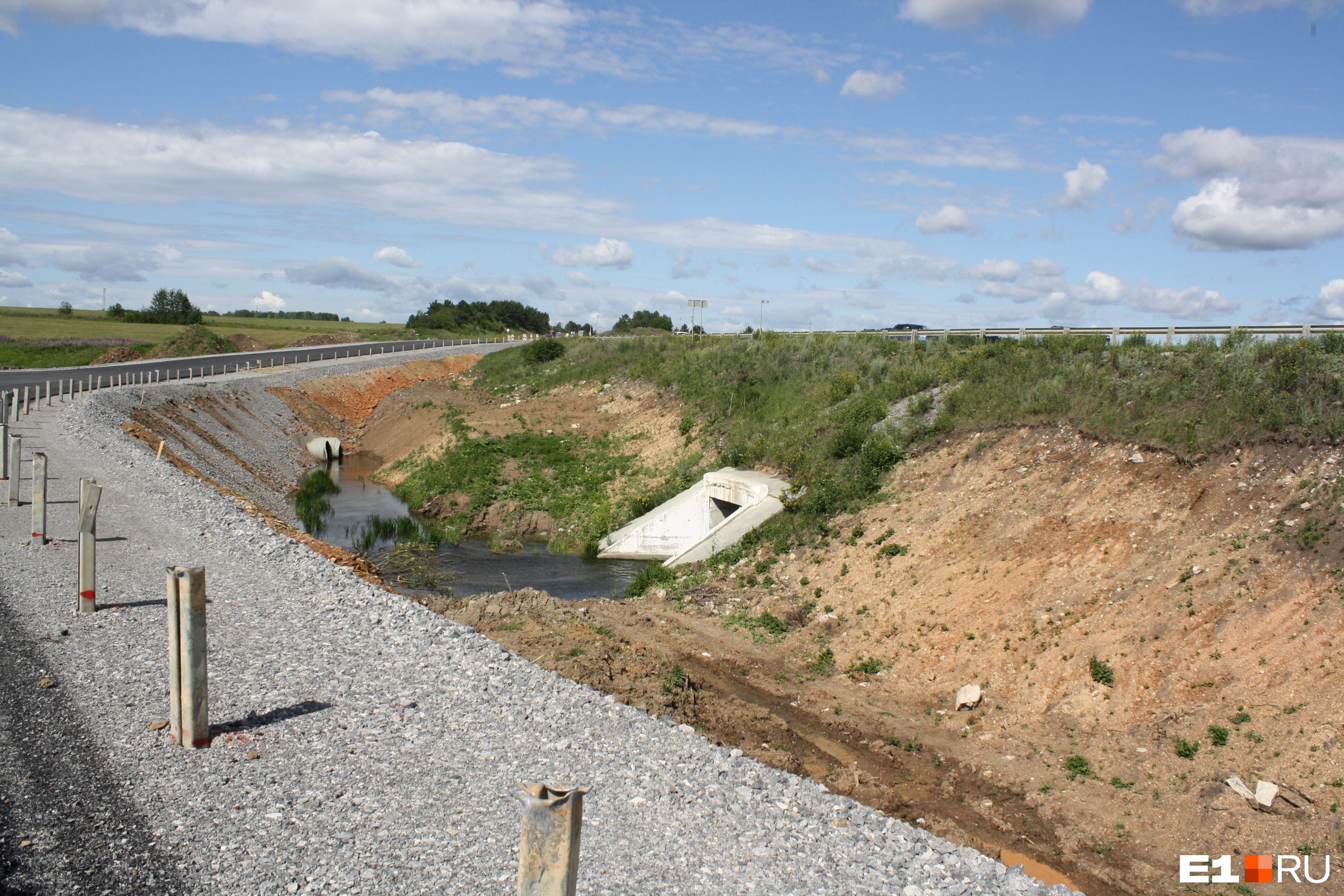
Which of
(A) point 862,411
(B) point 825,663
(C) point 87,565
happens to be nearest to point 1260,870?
(B) point 825,663

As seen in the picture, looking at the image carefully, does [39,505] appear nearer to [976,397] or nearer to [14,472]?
[14,472]

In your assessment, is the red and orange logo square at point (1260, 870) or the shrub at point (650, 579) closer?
the red and orange logo square at point (1260, 870)

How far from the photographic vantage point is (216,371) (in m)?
52.5

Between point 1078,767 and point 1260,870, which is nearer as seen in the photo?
point 1260,870

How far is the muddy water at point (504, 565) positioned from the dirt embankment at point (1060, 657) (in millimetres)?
3959

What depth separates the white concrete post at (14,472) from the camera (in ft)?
55.5

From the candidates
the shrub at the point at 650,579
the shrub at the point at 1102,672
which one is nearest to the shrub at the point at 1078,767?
the shrub at the point at 1102,672

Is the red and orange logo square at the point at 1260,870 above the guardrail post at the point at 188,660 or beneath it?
beneath

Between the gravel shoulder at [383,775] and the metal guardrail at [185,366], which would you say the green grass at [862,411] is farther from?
the metal guardrail at [185,366]

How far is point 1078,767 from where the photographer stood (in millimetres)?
11414

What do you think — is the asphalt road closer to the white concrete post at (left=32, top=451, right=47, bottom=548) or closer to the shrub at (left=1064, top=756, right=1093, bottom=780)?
the white concrete post at (left=32, top=451, right=47, bottom=548)

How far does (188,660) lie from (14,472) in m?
15.0

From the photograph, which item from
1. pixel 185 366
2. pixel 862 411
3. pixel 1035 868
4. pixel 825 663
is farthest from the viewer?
pixel 185 366

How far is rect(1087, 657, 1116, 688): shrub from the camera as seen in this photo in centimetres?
1282
